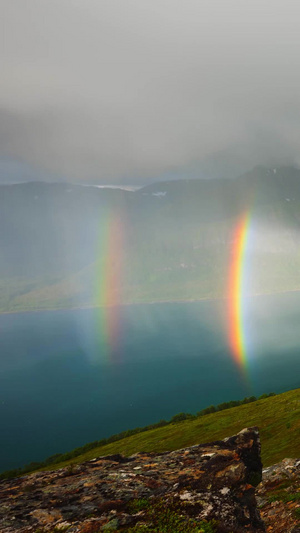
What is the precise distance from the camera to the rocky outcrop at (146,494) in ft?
36.4

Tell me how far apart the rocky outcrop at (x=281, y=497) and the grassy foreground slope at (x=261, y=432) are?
1021cm

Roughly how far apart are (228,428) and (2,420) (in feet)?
543

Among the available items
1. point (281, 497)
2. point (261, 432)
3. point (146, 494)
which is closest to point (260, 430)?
point (261, 432)

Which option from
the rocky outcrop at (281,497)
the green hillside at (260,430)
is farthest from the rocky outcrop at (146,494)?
the green hillside at (260,430)

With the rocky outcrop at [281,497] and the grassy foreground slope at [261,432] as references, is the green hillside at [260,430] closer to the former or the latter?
the grassy foreground slope at [261,432]

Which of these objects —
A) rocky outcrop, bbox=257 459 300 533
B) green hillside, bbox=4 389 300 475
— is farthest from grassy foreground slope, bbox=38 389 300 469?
rocky outcrop, bbox=257 459 300 533

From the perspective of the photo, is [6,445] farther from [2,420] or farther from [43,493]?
[43,493]

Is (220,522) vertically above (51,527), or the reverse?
(51,527)

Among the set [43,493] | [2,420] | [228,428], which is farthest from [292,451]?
[2,420]

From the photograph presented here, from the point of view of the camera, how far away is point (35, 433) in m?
171

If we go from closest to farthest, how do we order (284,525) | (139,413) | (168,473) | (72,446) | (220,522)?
1. (220,522)
2. (168,473)
3. (284,525)
4. (72,446)
5. (139,413)

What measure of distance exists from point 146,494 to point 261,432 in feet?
163

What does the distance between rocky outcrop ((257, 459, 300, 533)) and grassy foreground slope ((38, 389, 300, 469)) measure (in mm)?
10210

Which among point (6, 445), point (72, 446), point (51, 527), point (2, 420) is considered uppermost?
point (2, 420)
